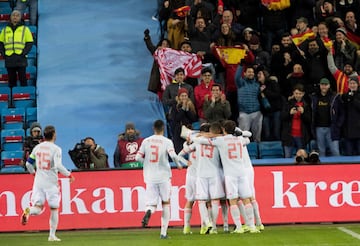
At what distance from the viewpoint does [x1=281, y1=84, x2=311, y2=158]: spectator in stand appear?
2800 cm

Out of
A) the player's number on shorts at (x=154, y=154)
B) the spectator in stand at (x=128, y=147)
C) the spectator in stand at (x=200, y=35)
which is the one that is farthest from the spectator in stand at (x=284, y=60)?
the player's number on shorts at (x=154, y=154)

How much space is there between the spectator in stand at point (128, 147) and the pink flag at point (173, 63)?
3.05 metres

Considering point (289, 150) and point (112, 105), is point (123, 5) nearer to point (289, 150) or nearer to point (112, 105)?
point (112, 105)

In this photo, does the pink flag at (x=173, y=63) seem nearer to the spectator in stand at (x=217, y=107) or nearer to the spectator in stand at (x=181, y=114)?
the spectator in stand at (x=181, y=114)

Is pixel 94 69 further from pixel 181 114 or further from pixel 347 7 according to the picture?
pixel 347 7

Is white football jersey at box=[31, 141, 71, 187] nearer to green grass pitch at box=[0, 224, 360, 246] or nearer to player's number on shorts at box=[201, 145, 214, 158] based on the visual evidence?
green grass pitch at box=[0, 224, 360, 246]

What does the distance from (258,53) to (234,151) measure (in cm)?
756

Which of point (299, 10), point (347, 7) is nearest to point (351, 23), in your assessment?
point (347, 7)

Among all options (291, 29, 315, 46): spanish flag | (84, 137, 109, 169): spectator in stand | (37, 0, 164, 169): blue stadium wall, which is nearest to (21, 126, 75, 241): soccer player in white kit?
(84, 137, 109, 169): spectator in stand

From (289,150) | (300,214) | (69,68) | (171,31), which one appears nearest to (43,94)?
(69,68)

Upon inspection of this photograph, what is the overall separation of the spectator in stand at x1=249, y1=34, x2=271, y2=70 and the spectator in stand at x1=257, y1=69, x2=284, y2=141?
2.99 feet

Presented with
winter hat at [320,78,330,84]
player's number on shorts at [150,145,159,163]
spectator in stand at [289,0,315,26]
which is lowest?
player's number on shorts at [150,145,159,163]

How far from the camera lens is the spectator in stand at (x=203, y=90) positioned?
2794cm

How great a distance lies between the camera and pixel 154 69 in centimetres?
3012
